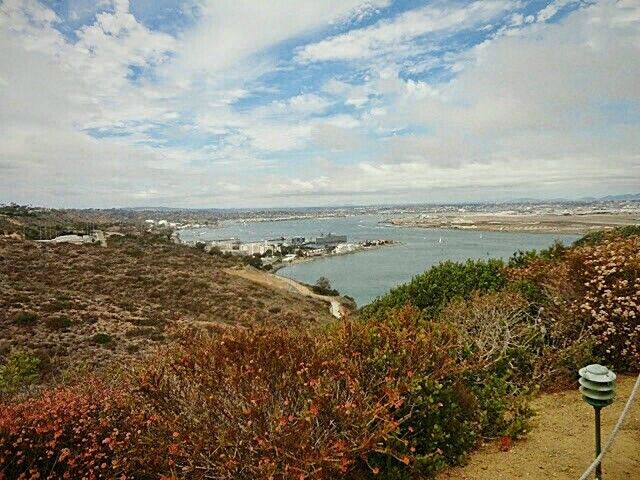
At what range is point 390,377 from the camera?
11.0 ft

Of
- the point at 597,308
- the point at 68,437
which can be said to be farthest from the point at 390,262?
the point at 68,437

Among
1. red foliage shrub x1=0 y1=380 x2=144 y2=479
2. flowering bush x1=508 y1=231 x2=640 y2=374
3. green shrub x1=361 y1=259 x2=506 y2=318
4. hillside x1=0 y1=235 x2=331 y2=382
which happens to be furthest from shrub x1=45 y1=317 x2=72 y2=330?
flowering bush x1=508 y1=231 x2=640 y2=374

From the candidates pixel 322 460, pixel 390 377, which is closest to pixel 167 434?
pixel 322 460

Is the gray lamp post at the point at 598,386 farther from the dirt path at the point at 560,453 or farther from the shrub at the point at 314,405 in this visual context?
the shrub at the point at 314,405

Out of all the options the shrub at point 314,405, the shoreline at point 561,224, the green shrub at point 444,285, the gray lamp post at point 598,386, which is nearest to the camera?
the gray lamp post at point 598,386

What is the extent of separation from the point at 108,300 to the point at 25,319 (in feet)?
→ 19.2

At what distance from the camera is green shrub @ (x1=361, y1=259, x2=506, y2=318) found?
6.99m

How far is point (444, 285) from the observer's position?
287 inches

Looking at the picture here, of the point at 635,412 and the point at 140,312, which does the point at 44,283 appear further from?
the point at 635,412

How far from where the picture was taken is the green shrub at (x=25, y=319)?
1645 cm

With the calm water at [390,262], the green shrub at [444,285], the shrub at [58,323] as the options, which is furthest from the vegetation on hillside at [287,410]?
the calm water at [390,262]

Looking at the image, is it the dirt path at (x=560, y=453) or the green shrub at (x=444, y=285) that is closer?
the dirt path at (x=560, y=453)

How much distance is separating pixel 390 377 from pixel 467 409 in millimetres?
955

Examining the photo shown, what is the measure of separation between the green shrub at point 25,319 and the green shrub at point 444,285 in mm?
14174
